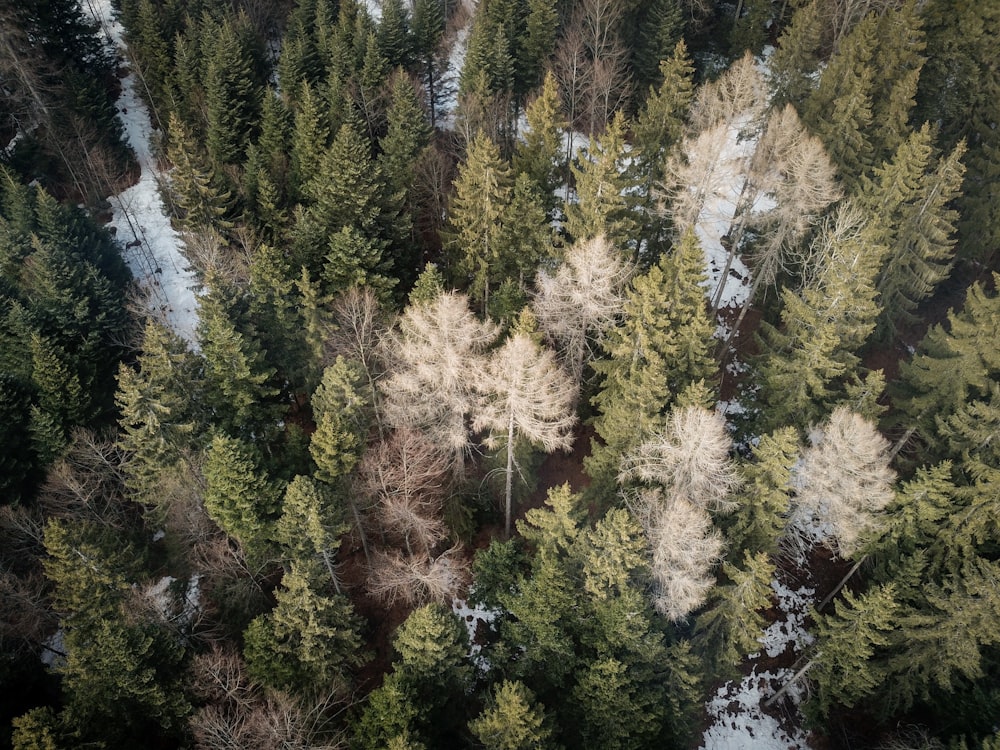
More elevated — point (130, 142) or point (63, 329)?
point (130, 142)

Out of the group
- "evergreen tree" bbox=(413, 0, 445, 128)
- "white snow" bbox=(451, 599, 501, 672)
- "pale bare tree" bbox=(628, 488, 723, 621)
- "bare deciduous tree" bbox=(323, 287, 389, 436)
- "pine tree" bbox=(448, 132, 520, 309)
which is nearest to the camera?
"pale bare tree" bbox=(628, 488, 723, 621)

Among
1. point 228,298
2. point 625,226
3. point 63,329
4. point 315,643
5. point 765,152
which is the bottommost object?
point 315,643

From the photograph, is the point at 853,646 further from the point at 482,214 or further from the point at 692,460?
the point at 482,214

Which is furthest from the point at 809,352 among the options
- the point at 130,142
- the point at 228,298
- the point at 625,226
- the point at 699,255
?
the point at 130,142

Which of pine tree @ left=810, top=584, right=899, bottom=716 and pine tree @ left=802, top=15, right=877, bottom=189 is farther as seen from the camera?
pine tree @ left=802, top=15, right=877, bottom=189

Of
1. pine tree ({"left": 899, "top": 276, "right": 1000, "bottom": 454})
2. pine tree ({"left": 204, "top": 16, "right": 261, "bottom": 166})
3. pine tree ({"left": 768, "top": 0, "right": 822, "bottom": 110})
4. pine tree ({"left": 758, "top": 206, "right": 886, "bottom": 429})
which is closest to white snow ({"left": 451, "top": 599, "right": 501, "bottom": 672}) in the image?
pine tree ({"left": 758, "top": 206, "right": 886, "bottom": 429})

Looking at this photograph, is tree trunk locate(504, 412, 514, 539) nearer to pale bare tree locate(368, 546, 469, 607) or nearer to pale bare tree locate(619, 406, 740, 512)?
pale bare tree locate(368, 546, 469, 607)

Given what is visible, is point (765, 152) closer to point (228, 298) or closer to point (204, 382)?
point (228, 298)

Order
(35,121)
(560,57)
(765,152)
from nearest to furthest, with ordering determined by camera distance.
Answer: (765,152) < (560,57) < (35,121)
